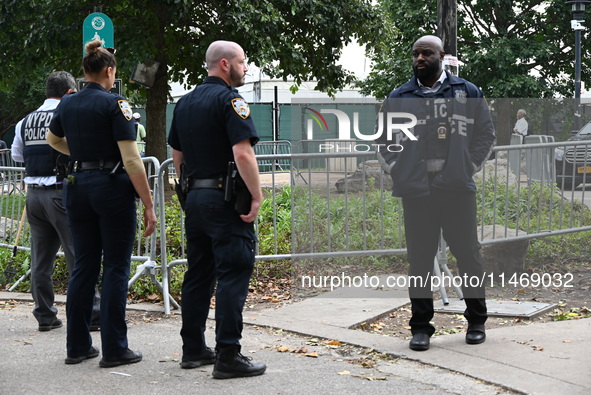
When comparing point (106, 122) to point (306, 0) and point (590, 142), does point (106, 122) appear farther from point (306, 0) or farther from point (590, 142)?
point (306, 0)

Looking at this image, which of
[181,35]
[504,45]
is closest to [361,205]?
[181,35]

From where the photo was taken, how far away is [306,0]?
14102 millimetres

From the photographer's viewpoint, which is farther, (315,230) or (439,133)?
(315,230)

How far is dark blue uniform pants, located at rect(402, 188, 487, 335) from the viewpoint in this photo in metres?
5.64

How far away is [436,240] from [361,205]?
1950 mm

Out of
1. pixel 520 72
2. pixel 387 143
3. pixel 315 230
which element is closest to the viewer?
pixel 387 143

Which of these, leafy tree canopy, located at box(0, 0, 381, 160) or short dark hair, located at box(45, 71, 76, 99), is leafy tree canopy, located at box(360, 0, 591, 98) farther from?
short dark hair, located at box(45, 71, 76, 99)

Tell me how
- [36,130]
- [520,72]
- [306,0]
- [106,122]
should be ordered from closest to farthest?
[106,122] < [36,130] < [306,0] < [520,72]

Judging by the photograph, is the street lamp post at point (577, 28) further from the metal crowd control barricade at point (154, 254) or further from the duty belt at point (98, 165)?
the duty belt at point (98, 165)

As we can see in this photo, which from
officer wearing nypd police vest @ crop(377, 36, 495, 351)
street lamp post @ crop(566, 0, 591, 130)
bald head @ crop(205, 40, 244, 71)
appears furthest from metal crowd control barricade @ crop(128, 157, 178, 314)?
street lamp post @ crop(566, 0, 591, 130)

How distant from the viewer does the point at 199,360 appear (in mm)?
5262

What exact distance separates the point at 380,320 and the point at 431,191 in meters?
1.41

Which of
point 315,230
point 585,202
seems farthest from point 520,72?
point 315,230

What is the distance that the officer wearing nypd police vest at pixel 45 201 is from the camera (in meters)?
6.42
